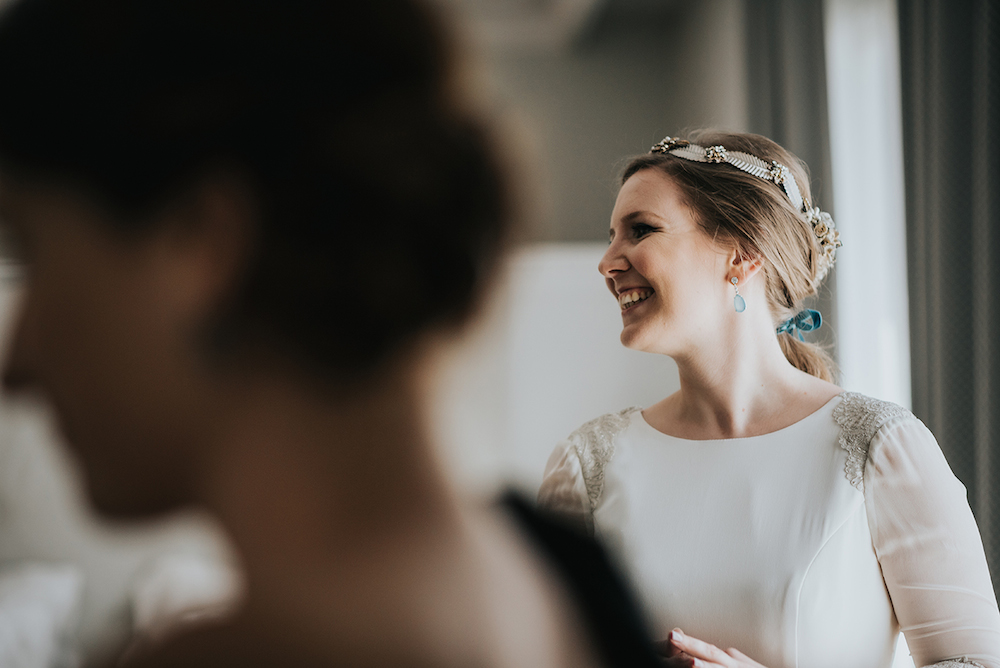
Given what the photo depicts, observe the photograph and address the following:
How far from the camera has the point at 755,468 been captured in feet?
4.09

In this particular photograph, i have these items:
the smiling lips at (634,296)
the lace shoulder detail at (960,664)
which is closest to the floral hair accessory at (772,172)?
the smiling lips at (634,296)

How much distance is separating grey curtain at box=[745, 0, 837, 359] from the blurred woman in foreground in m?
1.99

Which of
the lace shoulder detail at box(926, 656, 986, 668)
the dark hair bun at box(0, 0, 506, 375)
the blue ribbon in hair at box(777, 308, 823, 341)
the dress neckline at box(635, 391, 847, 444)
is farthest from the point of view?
the blue ribbon in hair at box(777, 308, 823, 341)

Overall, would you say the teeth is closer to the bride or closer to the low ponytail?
the bride

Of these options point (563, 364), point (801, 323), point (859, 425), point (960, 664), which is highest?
point (801, 323)

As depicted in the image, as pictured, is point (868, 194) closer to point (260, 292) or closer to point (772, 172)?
point (772, 172)

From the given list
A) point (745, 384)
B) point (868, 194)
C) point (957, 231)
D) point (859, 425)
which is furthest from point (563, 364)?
point (859, 425)

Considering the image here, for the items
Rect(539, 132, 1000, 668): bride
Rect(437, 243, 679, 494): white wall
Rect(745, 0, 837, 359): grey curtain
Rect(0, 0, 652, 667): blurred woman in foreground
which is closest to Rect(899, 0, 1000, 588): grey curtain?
Rect(745, 0, 837, 359): grey curtain

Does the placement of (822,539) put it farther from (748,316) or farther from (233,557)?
(233,557)

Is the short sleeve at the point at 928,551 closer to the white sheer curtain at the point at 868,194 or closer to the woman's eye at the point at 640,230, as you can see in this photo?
the woman's eye at the point at 640,230

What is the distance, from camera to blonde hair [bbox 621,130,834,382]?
1275 millimetres

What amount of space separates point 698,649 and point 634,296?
1.93 feet

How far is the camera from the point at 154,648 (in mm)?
343

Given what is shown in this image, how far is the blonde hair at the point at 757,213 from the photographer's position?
128 cm
